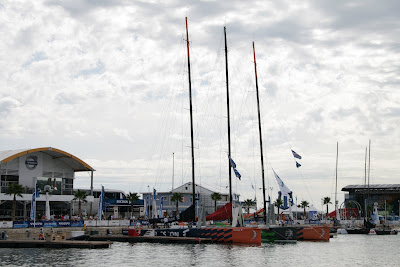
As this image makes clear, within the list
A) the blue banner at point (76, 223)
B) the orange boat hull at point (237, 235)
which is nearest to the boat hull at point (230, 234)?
the orange boat hull at point (237, 235)

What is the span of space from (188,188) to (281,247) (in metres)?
65.3

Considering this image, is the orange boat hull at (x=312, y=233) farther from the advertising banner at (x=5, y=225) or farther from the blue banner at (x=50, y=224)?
the advertising banner at (x=5, y=225)

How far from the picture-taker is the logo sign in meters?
79.4

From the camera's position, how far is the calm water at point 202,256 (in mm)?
39625

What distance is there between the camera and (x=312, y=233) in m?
63.2

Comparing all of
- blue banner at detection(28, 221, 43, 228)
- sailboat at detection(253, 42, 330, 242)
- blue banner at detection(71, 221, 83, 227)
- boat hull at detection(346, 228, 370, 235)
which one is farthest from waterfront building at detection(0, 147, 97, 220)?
boat hull at detection(346, 228, 370, 235)

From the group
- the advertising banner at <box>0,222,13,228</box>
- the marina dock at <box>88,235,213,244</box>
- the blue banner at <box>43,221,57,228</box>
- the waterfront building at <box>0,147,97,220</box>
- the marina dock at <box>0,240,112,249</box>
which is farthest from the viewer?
the waterfront building at <box>0,147,97,220</box>

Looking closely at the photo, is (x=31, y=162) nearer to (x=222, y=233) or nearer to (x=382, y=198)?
(x=222, y=233)

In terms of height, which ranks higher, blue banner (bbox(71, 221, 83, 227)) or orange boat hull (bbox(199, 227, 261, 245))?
blue banner (bbox(71, 221, 83, 227))

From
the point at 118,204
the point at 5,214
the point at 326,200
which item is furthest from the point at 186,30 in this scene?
the point at 326,200

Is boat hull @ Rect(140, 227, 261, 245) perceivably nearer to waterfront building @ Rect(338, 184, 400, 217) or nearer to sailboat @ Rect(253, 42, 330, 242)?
sailboat @ Rect(253, 42, 330, 242)

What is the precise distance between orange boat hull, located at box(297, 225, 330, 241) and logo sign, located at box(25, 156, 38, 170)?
4404cm

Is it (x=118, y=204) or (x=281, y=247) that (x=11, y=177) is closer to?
(x=118, y=204)

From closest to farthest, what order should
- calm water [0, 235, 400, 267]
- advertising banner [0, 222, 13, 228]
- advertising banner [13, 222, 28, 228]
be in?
calm water [0, 235, 400, 267], advertising banner [0, 222, 13, 228], advertising banner [13, 222, 28, 228]
